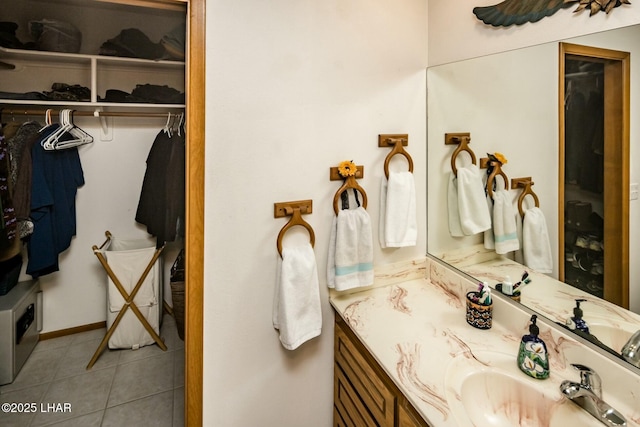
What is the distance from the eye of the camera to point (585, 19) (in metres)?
0.95

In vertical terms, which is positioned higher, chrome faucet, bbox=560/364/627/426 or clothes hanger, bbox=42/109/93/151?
clothes hanger, bbox=42/109/93/151

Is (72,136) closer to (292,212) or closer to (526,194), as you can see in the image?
(292,212)

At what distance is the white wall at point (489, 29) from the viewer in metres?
0.91

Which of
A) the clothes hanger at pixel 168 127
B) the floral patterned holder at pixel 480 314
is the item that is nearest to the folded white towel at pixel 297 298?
the floral patterned holder at pixel 480 314

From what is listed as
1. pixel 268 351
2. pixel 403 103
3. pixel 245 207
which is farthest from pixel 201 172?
pixel 403 103

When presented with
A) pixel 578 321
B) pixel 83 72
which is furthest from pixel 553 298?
pixel 83 72

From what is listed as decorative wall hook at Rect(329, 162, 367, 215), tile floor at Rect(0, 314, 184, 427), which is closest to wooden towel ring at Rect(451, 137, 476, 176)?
decorative wall hook at Rect(329, 162, 367, 215)

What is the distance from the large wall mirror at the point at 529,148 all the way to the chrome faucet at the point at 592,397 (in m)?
0.11

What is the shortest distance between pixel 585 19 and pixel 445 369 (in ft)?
3.72

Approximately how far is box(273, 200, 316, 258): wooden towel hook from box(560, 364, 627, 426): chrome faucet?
0.92 m

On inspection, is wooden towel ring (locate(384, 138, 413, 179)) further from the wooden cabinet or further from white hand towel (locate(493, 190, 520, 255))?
the wooden cabinet

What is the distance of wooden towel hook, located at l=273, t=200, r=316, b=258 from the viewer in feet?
4.10

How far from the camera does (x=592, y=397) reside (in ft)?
2.56

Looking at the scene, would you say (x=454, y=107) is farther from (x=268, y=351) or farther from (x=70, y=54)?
(x=70, y=54)
